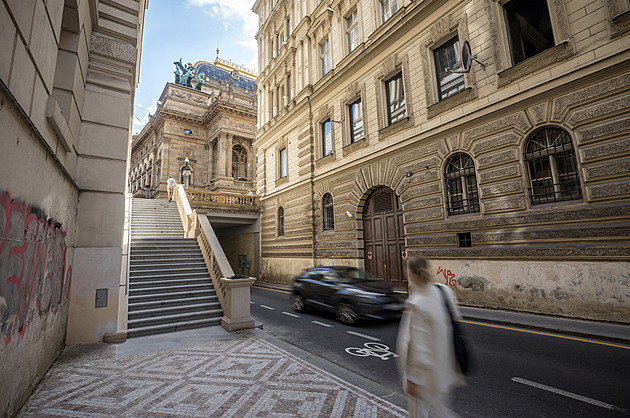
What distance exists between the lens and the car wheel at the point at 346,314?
26.8ft

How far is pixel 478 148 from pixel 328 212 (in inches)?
343

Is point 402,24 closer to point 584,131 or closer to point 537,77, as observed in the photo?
point 537,77

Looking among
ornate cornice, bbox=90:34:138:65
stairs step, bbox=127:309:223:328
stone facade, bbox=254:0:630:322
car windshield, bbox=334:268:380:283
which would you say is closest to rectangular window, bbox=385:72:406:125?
stone facade, bbox=254:0:630:322

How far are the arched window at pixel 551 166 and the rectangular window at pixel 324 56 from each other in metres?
12.7

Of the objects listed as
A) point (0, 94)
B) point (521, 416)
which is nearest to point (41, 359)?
point (0, 94)

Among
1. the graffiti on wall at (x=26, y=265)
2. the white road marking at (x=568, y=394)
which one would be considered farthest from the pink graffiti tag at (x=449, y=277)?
the graffiti on wall at (x=26, y=265)

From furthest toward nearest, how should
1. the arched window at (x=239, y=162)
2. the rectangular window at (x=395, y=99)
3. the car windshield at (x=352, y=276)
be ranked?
the arched window at (x=239, y=162) < the rectangular window at (x=395, y=99) < the car windshield at (x=352, y=276)

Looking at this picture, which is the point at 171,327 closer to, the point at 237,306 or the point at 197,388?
the point at 237,306

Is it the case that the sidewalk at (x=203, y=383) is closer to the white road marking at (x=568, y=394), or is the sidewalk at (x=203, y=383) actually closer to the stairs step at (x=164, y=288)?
A: the white road marking at (x=568, y=394)

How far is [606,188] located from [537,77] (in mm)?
3686

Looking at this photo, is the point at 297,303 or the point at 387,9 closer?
the point at 297,303

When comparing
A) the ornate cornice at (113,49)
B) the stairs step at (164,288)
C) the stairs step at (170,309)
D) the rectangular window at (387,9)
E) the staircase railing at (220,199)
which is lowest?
the stairs step at (170,309)

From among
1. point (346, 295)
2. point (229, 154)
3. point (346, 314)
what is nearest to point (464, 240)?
point (346, 295)

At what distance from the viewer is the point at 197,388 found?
14.5 ft
